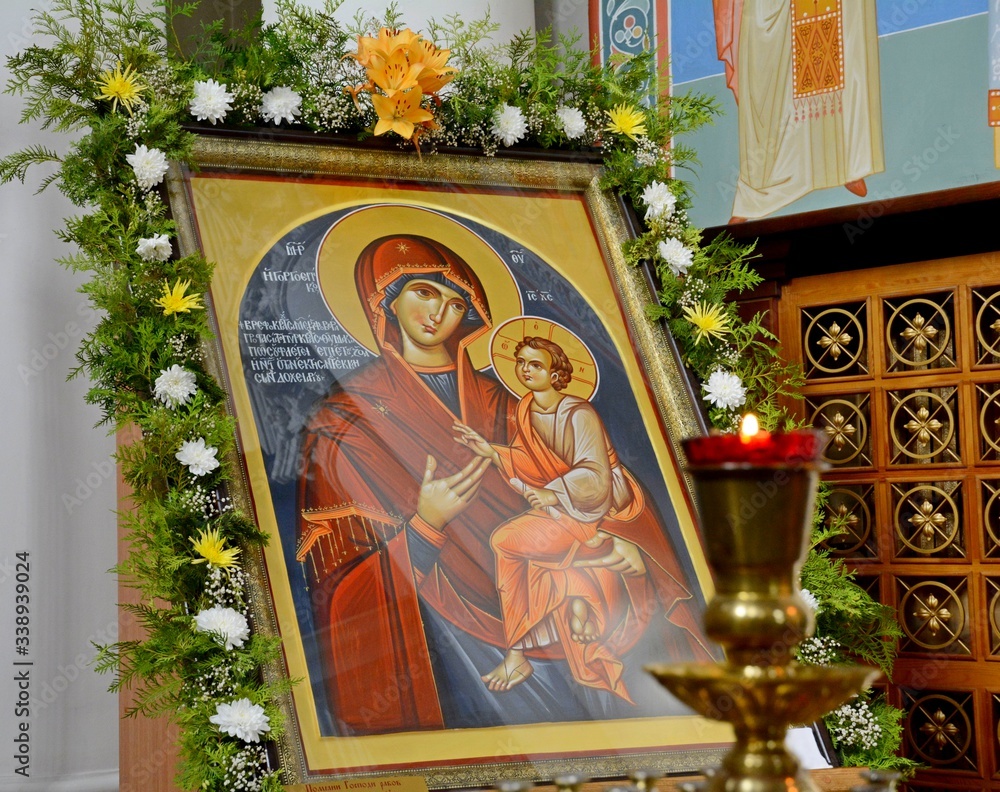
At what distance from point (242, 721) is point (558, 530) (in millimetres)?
805

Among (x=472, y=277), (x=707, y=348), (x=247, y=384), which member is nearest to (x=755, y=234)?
(x=707, y=348)

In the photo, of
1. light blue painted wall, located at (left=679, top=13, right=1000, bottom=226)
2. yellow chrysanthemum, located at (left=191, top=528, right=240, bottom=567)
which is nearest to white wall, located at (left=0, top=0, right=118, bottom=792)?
yellow chrysanthemum, located at (left=191, top=528, right=240, bottom=567)

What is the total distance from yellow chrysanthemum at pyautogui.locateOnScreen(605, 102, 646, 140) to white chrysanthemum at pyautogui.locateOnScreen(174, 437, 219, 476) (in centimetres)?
144

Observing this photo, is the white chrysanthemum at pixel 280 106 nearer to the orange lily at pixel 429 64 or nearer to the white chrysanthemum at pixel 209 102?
the white chrysanthemum at pixel 209 102

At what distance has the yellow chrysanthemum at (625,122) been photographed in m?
3.00

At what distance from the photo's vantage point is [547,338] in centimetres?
274

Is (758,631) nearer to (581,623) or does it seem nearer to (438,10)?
(581,623)

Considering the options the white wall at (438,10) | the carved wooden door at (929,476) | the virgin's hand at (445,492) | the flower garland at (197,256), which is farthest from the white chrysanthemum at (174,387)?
the carved wooden door at (929,476)

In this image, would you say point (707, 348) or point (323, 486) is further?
point (707, 348)

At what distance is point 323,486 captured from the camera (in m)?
2.30

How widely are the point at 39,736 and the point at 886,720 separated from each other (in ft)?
7.18

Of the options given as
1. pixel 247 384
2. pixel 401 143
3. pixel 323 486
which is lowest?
pixel 323 486

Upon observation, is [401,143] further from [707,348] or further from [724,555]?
[724,555]

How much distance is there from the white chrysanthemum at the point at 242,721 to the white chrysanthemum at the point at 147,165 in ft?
3.73
